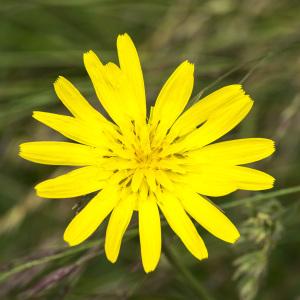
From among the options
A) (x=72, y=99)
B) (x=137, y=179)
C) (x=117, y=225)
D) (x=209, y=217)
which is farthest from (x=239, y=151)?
(x=72, y=99)

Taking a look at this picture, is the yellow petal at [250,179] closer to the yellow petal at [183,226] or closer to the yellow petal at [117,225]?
the yellow petal at [183,226]

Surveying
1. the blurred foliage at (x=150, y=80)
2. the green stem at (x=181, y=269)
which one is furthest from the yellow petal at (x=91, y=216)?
the blurred foliage at (x=150, y=80)

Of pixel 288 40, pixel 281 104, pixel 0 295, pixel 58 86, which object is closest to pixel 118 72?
pixel 58 86

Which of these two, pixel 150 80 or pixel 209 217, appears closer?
pixel 209 217

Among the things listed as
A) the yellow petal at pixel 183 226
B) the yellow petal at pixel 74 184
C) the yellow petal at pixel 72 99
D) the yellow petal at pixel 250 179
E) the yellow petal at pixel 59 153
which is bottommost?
the yellow petal at pixel 183 226

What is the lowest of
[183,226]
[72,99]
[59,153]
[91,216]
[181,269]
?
[181,269]

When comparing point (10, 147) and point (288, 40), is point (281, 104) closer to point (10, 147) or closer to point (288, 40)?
point (288, 40)

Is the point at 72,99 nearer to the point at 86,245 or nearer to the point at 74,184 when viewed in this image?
the point at 74,184

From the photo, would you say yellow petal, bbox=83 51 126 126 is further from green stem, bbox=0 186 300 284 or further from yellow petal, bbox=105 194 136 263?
green stem, bbox=0 186 300 284
